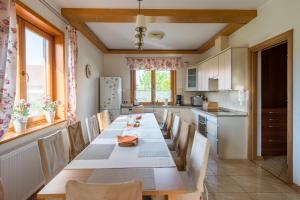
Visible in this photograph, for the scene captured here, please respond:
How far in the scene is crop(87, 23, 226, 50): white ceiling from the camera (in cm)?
444

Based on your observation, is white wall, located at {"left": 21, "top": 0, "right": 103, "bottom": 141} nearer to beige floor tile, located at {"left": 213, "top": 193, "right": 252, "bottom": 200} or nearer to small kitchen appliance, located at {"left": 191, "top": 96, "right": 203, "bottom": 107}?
small kitchen appliance, located at {"left": 191, "top": 96, "right": 203, "bottom": 107}

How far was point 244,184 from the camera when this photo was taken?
115 inches

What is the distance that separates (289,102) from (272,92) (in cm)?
130

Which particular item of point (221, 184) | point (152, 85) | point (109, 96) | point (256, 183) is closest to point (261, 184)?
point (256, 183)

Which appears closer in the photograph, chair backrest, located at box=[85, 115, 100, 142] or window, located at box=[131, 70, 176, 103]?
chair backrest, located at box=[85, 115, 100, 142]

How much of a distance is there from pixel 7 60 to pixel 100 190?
171 cm

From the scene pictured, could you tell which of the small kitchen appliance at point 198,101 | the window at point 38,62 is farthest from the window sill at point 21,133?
the small kitchen appliance at point 198,101

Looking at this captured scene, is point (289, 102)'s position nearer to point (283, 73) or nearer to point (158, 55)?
point (283, 73)

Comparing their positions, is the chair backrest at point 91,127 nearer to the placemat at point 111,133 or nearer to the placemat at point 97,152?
the placemat at point 111,133

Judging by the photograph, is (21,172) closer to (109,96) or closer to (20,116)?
(20,116)

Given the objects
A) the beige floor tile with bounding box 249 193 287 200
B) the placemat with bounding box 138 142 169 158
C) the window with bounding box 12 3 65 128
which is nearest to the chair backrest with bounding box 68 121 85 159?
the placemat with bounding box 138 142 169 158

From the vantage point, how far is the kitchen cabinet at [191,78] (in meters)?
6.44

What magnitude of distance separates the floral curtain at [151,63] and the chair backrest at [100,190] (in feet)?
19.5

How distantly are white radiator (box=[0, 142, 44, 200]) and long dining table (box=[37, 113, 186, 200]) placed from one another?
79 cm
